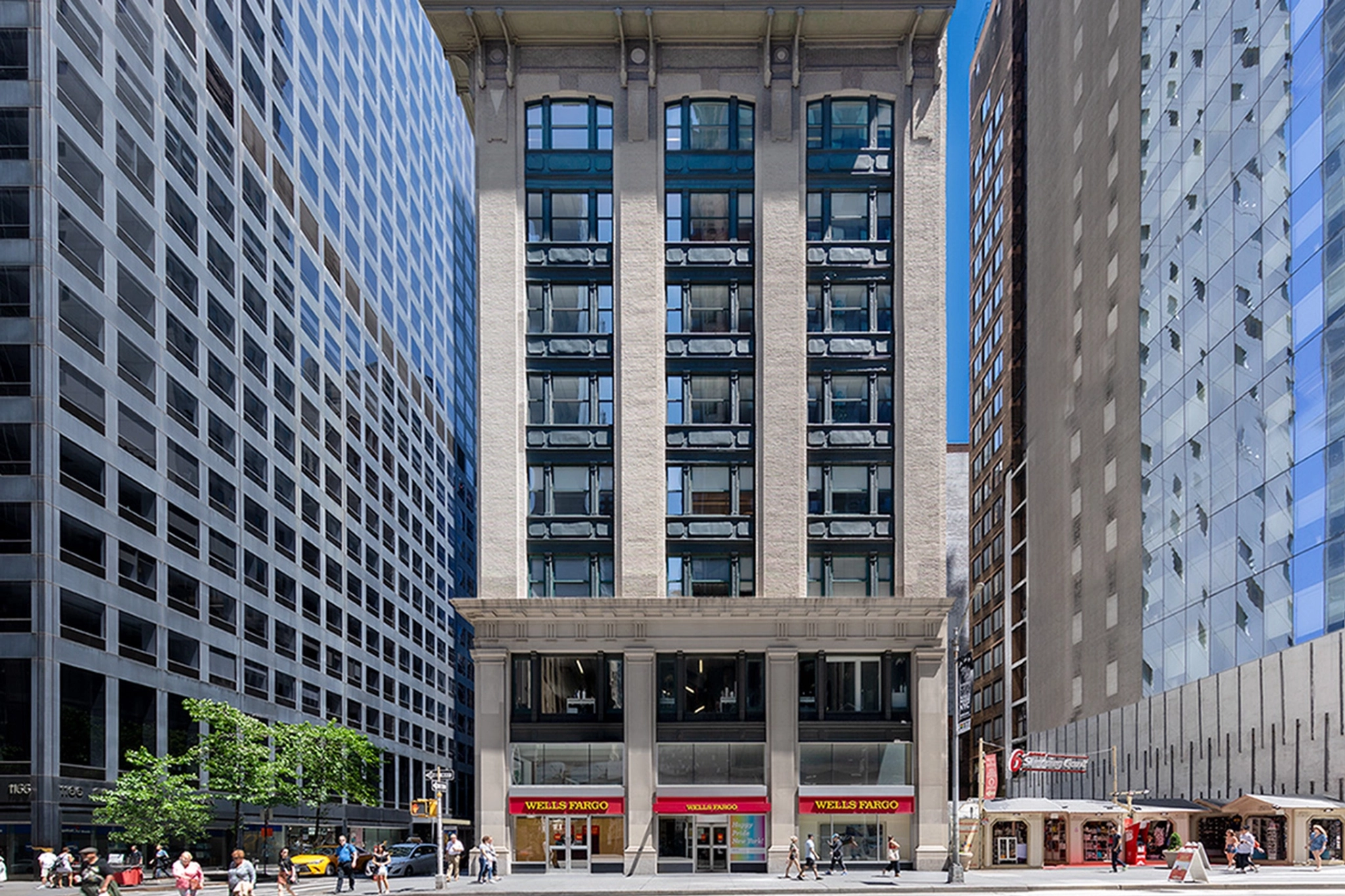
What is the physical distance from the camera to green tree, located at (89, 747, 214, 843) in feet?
196

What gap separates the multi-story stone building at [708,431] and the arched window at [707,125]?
0.11 metres

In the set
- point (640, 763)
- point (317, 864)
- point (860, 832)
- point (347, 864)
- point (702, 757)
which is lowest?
point (317, 864)

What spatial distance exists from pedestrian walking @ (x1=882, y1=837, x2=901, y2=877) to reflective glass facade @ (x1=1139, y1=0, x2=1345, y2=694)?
2083 centimetres

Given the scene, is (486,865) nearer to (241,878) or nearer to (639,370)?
(241,878)

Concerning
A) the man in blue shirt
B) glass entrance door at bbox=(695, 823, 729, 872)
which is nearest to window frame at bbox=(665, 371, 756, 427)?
glass entrance door at bbox=(695, 823, 729, 872)

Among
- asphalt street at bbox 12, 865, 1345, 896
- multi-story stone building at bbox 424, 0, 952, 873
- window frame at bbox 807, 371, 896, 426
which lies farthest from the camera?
window frame at bbox 807, 371, 896, 426

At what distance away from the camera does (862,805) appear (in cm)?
5741

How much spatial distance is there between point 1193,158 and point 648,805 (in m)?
46.5

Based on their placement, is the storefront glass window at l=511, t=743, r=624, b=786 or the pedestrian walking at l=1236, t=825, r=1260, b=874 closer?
the pedestrian walking at l=1236, t=825, r=1260, b=874

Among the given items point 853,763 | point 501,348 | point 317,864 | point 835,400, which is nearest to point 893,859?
point 853,763

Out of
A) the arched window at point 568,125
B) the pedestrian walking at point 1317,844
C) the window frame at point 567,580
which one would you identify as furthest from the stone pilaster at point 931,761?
the arched window at point 568,125

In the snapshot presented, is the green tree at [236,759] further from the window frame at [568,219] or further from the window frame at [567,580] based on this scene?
the window frame at [568,219]

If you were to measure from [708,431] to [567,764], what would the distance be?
50.5 feet

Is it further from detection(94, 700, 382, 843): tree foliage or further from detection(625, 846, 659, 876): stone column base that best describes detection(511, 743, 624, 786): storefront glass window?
detection(94, 700, 382, 843): tree foliage
